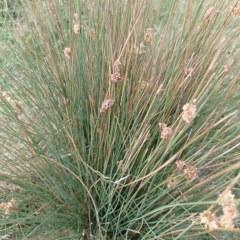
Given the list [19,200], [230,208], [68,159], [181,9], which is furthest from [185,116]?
[181,9]

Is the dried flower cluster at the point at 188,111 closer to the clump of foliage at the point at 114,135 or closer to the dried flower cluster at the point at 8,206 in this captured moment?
the clump of foliage at the point at 114,135

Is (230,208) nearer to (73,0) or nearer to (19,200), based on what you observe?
(19,200)

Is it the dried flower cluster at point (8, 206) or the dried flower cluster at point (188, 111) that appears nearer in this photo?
the dried flower cluster at point (188, 111)

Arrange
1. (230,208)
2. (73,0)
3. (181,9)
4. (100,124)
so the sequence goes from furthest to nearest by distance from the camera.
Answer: (181,9)
(73,0)
(100,124)
(230,208)

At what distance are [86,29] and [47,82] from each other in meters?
0.25

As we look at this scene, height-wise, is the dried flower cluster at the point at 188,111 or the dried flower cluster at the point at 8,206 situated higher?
the dried flower cluster at the point at 188,111

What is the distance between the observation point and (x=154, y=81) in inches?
39.4

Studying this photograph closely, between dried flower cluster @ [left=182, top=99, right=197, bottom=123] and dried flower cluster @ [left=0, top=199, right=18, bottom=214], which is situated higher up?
dried flower cluster @ [left=182, top=99, right=197, bottom=123]

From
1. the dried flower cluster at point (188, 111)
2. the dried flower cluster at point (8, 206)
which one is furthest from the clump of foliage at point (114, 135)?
the dried flower cluster at point (188, 111)

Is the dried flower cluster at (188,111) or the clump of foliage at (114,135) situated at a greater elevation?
the dried flower cluster at (188,111)

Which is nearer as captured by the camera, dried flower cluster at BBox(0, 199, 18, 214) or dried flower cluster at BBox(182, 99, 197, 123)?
dried flower cluster at BBox(182, 99, 197, 123)

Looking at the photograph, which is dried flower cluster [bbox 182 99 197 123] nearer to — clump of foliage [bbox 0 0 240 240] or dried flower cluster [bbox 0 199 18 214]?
clump of foliage [bbox 0 0 240 240]

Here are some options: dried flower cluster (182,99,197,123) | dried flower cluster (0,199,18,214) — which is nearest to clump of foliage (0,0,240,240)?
dried flower cluster (0,199,18,214)

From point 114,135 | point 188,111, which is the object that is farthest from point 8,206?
point 188,111
